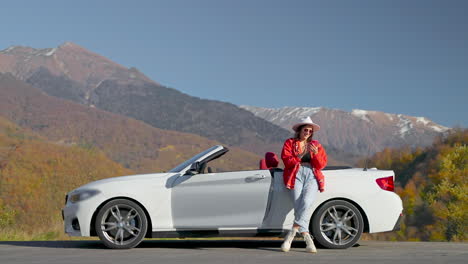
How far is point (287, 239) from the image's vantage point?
8.50m

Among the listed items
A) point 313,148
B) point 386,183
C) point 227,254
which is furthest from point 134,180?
point 386,183

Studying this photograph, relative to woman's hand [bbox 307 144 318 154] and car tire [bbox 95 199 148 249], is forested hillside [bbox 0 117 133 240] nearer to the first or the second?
car tire [bbox 95 199 148 249]

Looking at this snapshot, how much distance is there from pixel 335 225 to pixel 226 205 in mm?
1513

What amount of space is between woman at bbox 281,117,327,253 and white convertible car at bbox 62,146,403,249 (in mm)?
284

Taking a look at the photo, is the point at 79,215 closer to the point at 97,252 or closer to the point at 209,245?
the point at 97,252

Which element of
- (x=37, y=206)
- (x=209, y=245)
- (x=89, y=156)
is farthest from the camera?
(x=89, y=156)

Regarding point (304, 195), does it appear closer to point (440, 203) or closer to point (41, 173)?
point (440, 203)

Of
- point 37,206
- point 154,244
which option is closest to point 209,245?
point 154,244

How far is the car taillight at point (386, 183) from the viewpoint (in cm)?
905

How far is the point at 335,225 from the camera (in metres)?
8.84

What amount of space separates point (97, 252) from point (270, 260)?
2486 millimetres

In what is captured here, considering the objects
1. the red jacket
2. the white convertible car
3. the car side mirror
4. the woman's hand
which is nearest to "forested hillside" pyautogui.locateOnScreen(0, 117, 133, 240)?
the white convertible car

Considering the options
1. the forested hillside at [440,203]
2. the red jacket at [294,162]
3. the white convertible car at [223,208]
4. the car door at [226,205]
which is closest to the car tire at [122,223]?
the white convertible car at [223,208]

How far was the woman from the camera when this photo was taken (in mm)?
8500
